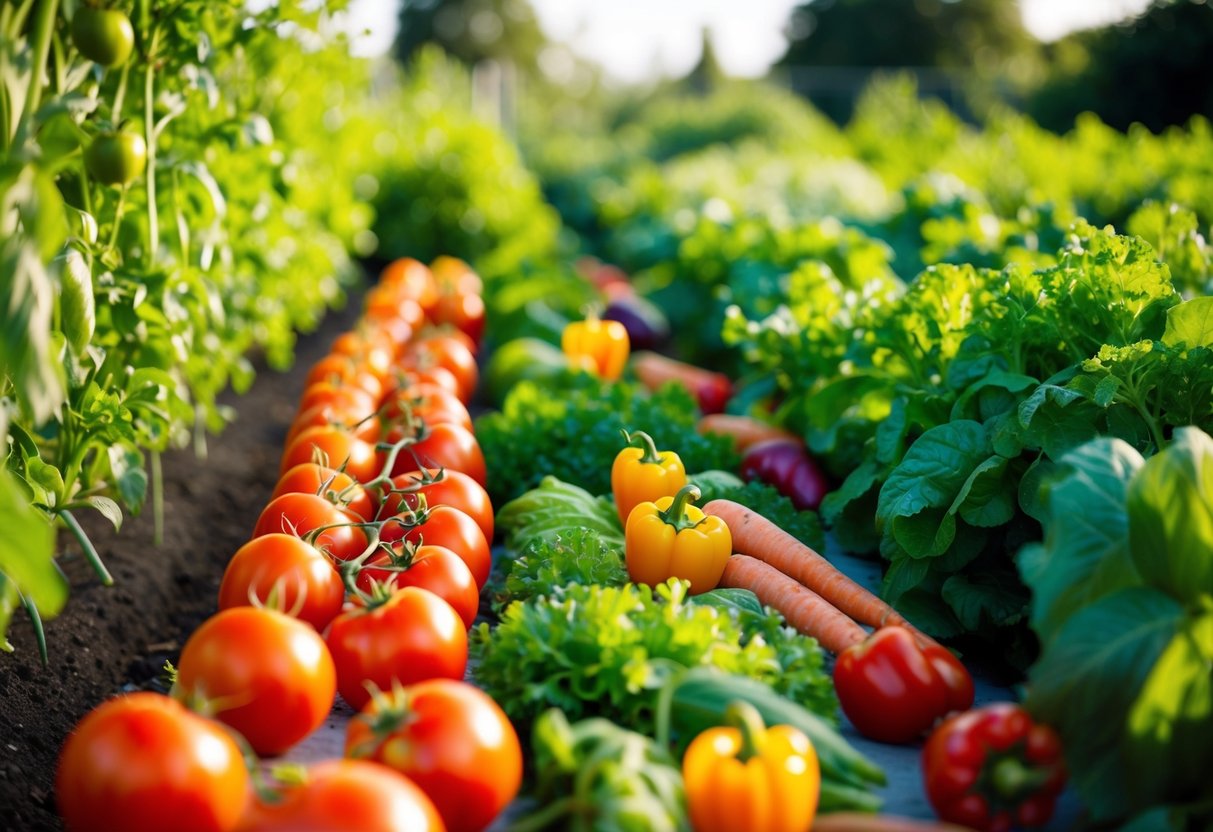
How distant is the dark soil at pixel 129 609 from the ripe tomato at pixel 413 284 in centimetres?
142

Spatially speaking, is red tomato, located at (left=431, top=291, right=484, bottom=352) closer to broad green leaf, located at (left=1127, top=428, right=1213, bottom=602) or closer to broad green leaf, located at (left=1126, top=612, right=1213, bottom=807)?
broad green leaf, located at (left=1127, top=428, right=1213, bottom=602)

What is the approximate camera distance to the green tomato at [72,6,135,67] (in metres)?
2.59

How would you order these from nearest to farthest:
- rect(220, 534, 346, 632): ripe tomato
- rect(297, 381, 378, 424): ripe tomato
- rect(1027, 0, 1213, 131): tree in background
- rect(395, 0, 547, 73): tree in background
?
rect(220, 534, 346, 632): ripe tomato < rect(297, 381, 378, 424): ripe tomato < rect(1027, 0, 1213, 131): tree in background < rect(395, 0, 547, 73): tree in background

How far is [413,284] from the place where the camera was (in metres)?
7.33

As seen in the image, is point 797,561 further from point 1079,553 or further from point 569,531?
point 1079,553

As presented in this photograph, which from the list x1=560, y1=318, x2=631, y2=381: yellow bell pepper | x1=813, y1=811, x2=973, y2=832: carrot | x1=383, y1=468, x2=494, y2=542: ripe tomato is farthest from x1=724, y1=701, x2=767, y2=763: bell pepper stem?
x1=560, y1=318, x2=631, y2=381: yellow bell pepper

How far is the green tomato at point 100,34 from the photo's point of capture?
8.51 ft

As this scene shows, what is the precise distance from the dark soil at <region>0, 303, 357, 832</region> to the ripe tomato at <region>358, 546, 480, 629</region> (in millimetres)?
934

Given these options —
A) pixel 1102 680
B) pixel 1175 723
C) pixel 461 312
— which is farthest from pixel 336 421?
pixel 461 312

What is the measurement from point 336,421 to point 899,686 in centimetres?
238

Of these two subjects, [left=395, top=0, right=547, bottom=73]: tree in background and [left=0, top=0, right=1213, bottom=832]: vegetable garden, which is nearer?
[left=0, top=0, right=1213, bottom=832]: vegetable garden

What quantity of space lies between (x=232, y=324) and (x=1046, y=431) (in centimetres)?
383

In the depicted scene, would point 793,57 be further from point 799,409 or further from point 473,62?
point 799,409

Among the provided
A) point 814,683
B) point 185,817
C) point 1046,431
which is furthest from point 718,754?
point 1046,431
